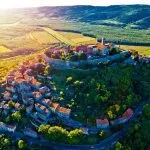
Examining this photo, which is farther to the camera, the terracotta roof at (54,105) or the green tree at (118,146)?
the terracotta roof at (54,105)

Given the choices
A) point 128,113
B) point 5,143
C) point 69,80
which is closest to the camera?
point 5,143

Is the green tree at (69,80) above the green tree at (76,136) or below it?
above

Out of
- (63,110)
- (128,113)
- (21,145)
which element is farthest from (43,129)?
(128,113)

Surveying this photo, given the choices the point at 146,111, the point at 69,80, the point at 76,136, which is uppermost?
the point at 69,80

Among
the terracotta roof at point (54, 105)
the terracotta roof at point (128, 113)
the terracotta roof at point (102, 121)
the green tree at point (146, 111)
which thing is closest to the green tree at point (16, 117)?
the terracotta roof at point (54, 105)

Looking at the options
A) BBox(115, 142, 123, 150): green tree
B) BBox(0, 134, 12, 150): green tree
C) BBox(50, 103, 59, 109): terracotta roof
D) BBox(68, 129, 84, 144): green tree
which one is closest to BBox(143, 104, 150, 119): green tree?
BBox(115, 142, 123, 150): green tree

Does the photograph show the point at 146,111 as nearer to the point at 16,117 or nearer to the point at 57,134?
the point at 57,134

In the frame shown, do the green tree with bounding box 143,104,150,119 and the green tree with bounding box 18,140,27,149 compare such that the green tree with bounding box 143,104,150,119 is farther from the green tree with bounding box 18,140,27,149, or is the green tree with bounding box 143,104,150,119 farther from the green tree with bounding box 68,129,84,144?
the green tree with bounding box 18,140,27,149

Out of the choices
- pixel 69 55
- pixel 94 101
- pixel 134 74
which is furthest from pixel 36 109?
pixel 134 74

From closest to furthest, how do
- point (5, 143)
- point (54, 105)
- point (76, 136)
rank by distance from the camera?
1. point (76, 136)
2. point (5, 143)
3. point (54, 105)

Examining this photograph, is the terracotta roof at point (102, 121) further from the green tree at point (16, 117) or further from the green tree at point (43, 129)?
the green tree at point (16, 117)

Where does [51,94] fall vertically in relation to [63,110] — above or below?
above
